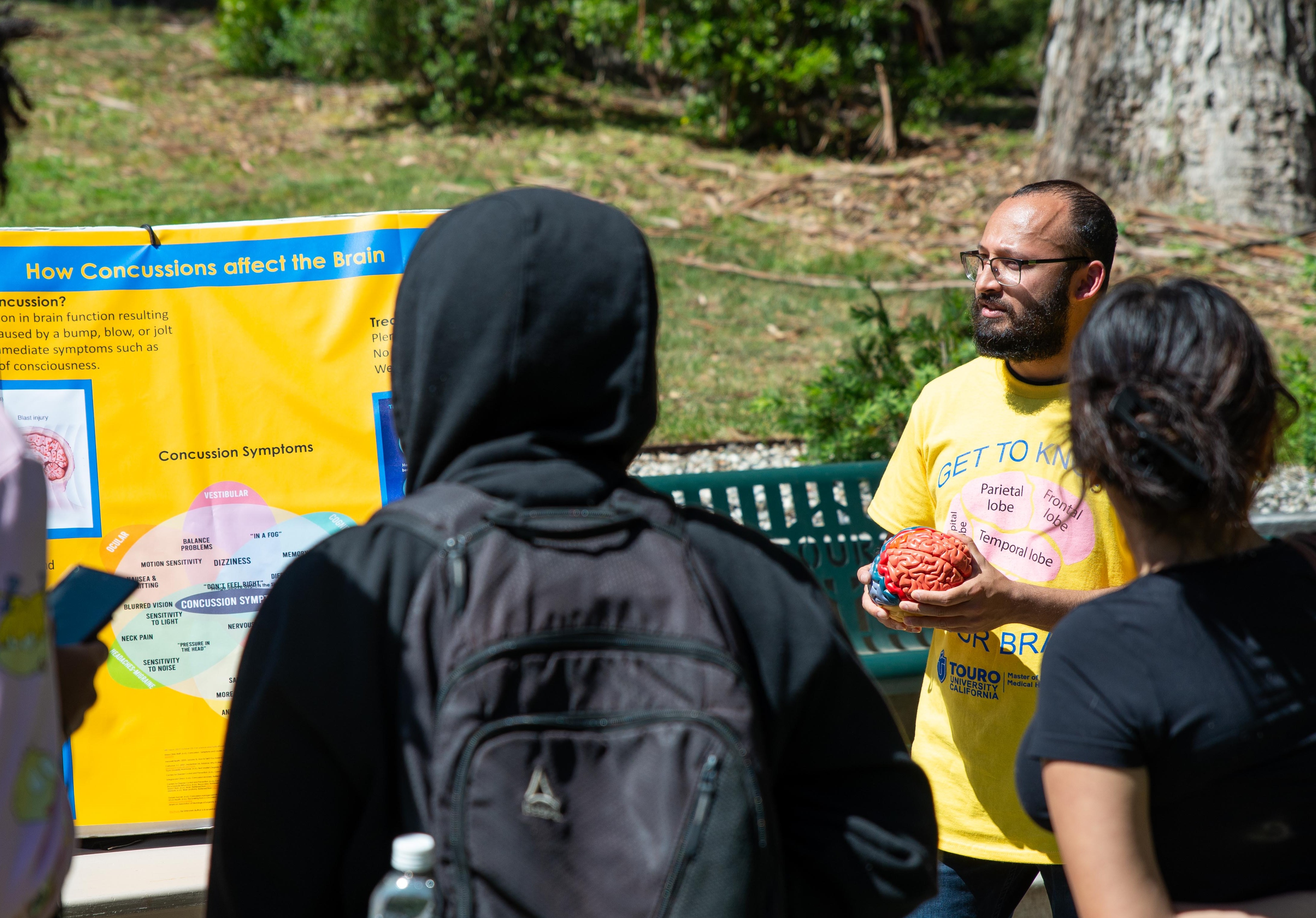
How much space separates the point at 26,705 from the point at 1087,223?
98.6 inches

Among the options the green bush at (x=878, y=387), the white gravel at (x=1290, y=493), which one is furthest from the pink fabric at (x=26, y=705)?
the white gravel at (x=1290, y=493)

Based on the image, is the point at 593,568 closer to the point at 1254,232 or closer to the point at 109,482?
the point at 109,482

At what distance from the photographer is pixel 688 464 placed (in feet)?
23.0

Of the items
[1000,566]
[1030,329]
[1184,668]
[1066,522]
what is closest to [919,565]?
[1000,566]

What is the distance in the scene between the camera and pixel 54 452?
3.17 m

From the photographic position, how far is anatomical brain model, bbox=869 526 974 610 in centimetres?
249

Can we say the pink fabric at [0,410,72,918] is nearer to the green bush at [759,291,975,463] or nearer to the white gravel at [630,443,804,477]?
the green bush at [759,291,975,463]

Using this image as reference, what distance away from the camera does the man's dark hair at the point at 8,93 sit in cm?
192

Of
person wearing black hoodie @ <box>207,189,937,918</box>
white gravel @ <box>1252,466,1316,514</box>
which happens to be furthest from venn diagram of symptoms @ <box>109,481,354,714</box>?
white gravel @ <box>1252,466,1316,514</box>

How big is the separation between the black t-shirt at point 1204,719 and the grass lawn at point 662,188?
226 inches

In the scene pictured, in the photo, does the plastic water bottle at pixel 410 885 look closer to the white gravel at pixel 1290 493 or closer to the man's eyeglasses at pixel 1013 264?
the man's eyeglasses at pixel 1013 264

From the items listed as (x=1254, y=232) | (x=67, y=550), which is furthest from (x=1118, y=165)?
(x=67, y=550)

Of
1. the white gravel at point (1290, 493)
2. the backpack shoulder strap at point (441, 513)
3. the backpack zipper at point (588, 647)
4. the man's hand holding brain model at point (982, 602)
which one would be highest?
the backpack shoulder strap at point (441, 513)

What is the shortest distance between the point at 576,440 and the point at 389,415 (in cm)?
193
